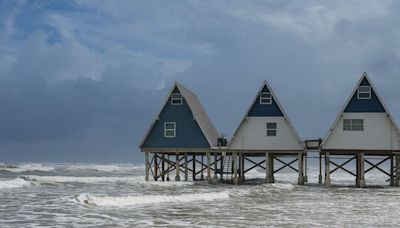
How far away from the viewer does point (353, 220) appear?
1847cm

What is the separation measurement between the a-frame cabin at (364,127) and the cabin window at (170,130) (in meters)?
9.83

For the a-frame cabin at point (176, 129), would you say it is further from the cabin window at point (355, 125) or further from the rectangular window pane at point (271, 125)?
A: the cabin window at point (355, 125)

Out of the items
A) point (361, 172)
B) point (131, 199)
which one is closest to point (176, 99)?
point (361, 172)

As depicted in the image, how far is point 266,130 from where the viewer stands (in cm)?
3784

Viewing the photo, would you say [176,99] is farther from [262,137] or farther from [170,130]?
[262,137]

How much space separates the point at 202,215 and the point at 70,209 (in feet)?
15.7

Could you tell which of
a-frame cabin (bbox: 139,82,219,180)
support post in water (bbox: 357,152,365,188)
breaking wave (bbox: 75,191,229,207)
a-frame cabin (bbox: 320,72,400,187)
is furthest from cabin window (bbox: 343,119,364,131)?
breaking wave (bbox: 75,191,229,207)

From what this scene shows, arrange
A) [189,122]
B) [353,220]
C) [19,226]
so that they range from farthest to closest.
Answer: [189,122] < [353,220] < [19,226]

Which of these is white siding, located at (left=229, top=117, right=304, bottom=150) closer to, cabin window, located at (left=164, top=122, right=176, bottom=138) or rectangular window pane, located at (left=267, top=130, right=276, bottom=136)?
rectangular window pane, located at (left=267, top=130, right=276, bottom=136)

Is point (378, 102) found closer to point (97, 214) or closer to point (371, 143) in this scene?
point (371, 143)

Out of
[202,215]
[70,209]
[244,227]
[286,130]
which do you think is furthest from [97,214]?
[286,130]

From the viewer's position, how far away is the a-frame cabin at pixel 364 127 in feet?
120

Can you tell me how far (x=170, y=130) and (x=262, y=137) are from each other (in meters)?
6.22

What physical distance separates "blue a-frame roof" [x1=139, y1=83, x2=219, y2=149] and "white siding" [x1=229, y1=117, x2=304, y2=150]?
2.13 meters
